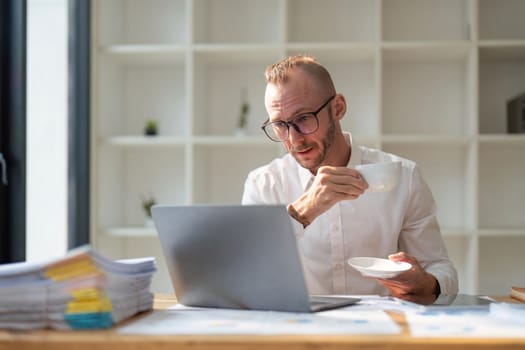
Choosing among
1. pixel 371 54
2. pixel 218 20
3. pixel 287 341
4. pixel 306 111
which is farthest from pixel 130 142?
pixel 287 341

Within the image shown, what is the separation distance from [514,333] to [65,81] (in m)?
2.67

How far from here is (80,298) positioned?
117cm

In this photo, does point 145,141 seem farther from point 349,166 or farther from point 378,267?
point 378,267

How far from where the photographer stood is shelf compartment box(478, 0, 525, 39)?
3584 mm

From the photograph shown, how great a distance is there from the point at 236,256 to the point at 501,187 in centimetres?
257

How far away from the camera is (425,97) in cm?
363

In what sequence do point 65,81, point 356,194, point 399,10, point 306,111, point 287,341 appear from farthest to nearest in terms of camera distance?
point 399,10
point 65,81
point 306,111
point 356,194
point 287,341

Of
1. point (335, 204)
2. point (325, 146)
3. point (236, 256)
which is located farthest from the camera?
point (325, 146)

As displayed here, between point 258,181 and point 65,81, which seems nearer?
point 258,181

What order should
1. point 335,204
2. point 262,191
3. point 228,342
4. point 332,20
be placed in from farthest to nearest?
point 332,20 → point 262,191 → point 335,204 → point 228,342

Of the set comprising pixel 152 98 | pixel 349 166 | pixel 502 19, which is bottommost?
pixel 349 166

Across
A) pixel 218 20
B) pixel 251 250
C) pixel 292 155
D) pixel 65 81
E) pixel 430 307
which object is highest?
pixel 218 20

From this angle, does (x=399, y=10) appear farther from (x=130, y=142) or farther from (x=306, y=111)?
(x=306, y=111)

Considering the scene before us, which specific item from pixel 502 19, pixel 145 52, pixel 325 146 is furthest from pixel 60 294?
pixel 502 19
